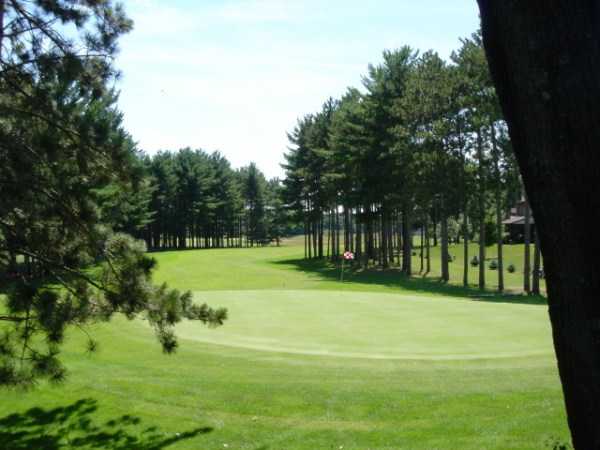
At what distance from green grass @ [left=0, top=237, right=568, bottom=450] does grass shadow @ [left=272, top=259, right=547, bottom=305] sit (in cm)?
1423

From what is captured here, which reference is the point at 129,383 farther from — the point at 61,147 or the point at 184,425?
the point at 61,147

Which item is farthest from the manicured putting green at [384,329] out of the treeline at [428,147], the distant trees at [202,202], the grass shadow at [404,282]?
the distant trees at [202,202]

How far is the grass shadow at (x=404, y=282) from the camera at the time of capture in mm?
31602

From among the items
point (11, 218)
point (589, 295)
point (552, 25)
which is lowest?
point (589, 295)

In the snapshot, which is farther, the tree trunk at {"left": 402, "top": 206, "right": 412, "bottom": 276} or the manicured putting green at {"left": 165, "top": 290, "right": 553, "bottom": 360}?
the tree trunk at {"left": 402, "top": 206, "right": 412, "bottom": 276}

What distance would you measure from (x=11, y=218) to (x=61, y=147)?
1.05 meters

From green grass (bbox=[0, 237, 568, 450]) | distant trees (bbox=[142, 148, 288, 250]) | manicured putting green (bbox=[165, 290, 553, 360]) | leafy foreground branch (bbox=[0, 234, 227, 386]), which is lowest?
green grass (bbox=[0, 237, 568, 450])

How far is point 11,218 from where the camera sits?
7715 mm

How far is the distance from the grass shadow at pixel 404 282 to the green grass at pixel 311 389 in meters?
14.2

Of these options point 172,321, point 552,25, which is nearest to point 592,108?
point 552,25

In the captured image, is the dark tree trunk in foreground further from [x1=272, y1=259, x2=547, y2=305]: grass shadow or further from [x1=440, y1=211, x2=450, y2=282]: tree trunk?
[x1=440, y1=211, x2=450, y2=282]: tree trunk

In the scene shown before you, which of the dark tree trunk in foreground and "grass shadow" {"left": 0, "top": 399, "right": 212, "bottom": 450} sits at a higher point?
the dark tree trunk in foreground

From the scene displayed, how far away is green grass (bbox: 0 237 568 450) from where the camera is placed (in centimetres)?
804

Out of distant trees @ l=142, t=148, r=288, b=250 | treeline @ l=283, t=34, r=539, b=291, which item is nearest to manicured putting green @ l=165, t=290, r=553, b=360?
treeline @ l=283, t=34, r=539, b=291
